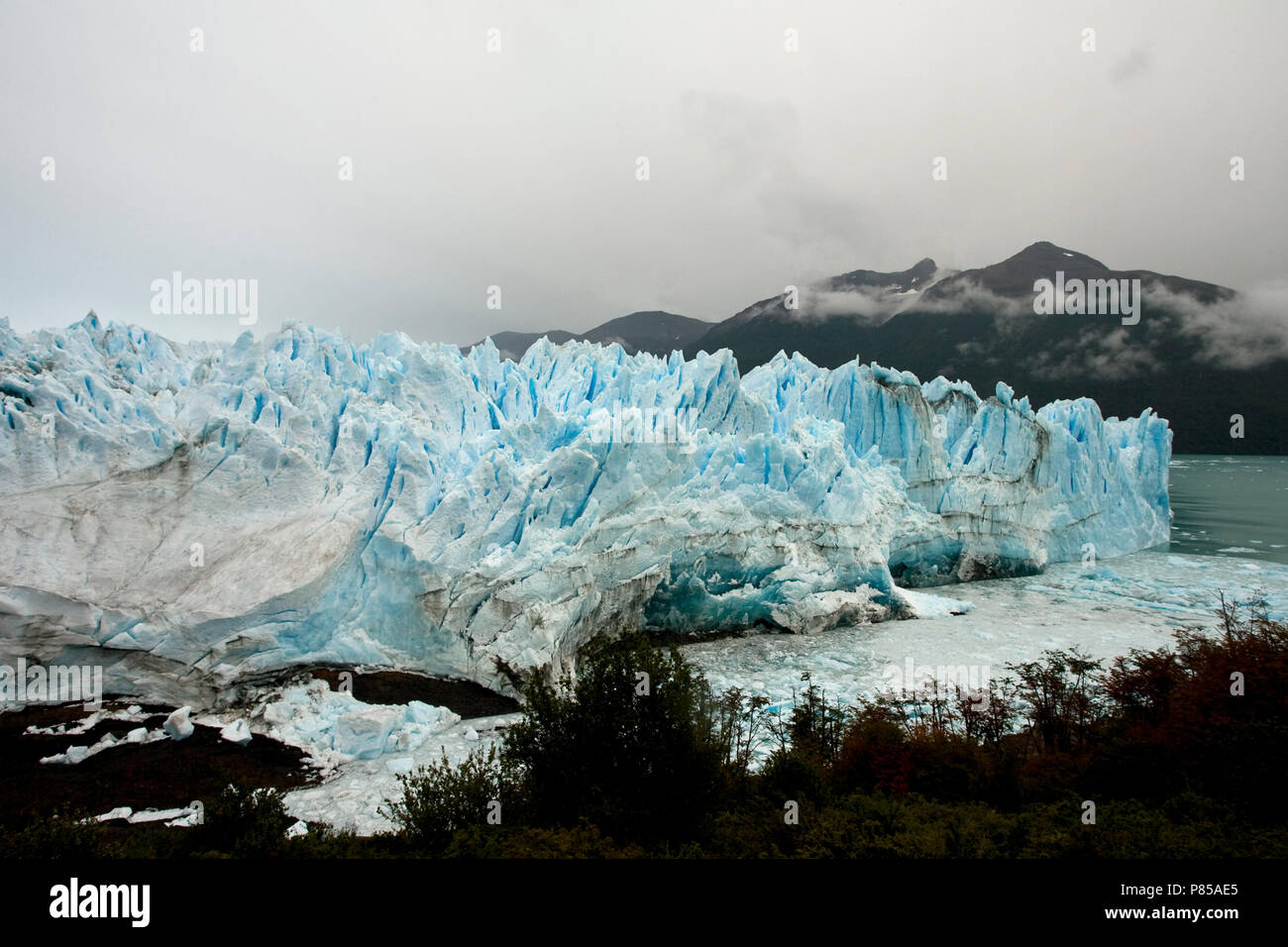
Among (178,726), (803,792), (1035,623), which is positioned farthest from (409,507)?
(1035,623)

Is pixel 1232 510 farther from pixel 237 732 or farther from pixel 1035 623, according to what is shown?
pixel 237 732

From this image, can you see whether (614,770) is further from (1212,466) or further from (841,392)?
(1212,466)

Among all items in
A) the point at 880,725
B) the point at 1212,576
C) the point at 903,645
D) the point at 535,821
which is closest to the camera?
the point at 535,821

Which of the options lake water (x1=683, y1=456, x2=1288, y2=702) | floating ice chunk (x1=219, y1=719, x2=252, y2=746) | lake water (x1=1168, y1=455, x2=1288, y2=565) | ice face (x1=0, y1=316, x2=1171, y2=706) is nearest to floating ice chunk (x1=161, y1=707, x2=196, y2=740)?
A: floating ice chunk (x1=219, y1=719, x2=252, y2=746)

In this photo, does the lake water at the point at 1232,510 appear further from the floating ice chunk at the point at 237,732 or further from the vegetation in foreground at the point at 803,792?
the floating ice chunk at the point at 237,732

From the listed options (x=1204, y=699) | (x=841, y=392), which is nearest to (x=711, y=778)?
(x=1204, y=699)
